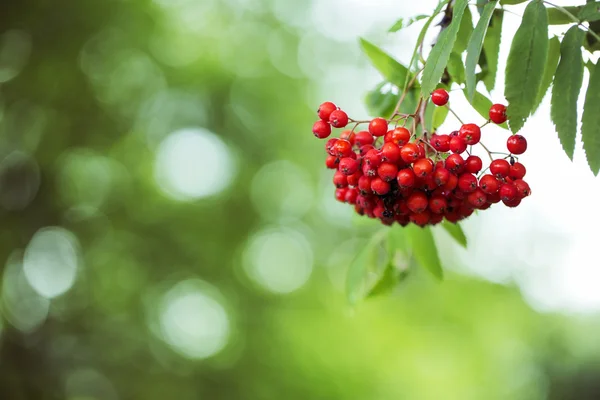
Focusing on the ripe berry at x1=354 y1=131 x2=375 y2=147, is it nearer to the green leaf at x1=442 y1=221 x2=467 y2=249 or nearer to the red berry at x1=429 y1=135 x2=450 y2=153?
the red berry at x1=429 y1=135 x2=450 y2=153

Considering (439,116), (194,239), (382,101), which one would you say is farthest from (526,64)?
(194,239)

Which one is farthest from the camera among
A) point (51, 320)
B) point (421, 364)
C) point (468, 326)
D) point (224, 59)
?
point (468, 326)

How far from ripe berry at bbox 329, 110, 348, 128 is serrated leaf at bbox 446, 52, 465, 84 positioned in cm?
28

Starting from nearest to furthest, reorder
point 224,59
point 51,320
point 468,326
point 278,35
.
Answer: point 51,320
point 224,59
point 278,35
point 468,326

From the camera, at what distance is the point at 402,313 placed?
1231 cm

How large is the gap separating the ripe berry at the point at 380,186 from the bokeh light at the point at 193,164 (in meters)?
8.67

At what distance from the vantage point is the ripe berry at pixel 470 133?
1279 millimetres

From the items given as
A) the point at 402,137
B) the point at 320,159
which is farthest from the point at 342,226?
the point at 402,137

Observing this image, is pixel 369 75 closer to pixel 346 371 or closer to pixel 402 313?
pixel 402 313

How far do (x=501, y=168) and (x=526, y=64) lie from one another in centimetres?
23

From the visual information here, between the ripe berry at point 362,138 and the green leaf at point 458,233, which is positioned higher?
the ripe berry at point 362,138

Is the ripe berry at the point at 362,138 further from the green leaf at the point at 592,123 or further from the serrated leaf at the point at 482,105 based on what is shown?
the green leaf at the point at 592,123

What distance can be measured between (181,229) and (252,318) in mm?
2249

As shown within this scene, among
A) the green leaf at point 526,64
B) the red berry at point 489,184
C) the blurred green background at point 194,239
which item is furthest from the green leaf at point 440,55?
the blurred green background at point 194,239
